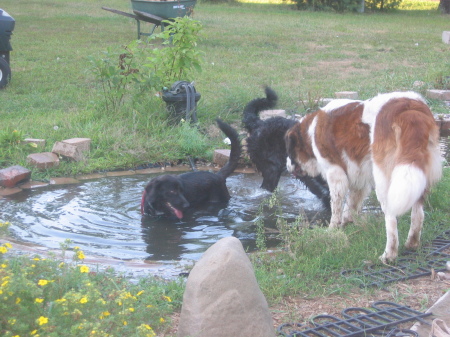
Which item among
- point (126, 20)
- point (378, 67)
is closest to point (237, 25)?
point (126, 20)

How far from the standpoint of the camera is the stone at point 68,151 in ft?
25.4

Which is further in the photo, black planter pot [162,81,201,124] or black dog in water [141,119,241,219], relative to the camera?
black planter pot [162,81,201,124]

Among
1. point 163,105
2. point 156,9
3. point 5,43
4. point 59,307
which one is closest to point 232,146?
point 163,105

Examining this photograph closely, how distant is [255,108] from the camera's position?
7609mm

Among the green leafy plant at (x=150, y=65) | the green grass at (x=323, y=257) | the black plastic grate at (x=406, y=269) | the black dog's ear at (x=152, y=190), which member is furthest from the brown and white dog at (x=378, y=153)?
the green leafy plant at (x=150, y=65)

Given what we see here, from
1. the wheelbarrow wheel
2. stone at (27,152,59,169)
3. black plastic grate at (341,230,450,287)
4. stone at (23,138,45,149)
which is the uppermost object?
the wheelbarrow wheel

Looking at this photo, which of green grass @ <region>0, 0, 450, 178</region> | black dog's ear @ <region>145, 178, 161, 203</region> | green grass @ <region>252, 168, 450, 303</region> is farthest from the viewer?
green grass @ <region>0, 0, 450, 178</region>

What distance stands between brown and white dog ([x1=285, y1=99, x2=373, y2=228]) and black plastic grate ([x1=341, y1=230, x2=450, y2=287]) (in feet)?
2.91

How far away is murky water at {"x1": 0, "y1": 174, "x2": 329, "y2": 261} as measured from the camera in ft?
18.4

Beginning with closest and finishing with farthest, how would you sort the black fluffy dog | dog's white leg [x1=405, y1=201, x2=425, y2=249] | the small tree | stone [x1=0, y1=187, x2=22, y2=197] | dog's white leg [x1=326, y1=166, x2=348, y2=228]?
dog's white leg [x1=405, y1=201, x2=425, y2=249], dog's white leg [x1=326, y1=166, x2=348, y2=228], stone [x1=0, y1=187, x2=22, y2=197], the black fluffy dog, the small tree

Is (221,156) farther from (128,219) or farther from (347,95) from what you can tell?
(347,95)

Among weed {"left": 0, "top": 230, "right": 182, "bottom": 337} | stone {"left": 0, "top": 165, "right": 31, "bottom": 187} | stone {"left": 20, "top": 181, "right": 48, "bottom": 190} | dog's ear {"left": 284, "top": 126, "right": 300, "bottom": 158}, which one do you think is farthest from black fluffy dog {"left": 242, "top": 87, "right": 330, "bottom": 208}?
weed {"left": 0, "top": 230, "right": 182, "bottom": 337}

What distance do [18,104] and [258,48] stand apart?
356 inches

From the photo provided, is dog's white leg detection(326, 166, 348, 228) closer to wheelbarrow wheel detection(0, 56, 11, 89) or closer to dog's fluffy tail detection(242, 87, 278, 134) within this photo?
dog's fluffy tail detection(242, 87, 278, 134)
